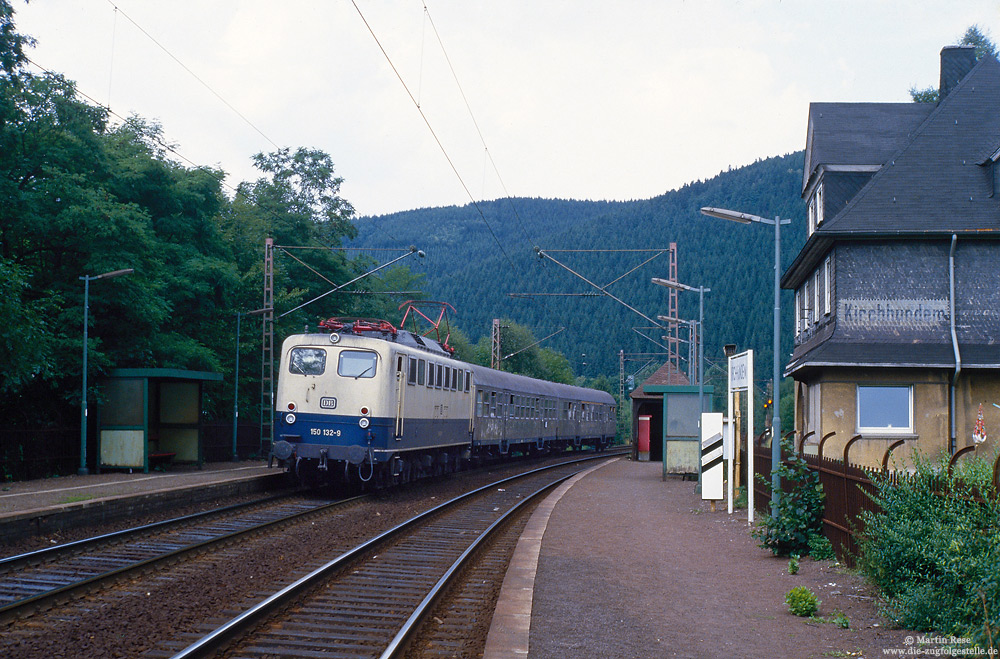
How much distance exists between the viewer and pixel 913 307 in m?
21.5

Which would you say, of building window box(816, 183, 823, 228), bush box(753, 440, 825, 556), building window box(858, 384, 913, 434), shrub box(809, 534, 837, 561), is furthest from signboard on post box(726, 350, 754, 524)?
building window box(816, 183, 823, 228)

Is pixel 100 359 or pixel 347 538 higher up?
pixel 100 359

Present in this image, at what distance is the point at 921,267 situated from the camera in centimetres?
2155

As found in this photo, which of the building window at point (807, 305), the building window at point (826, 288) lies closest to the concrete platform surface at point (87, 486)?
the building window at point (826, 288)

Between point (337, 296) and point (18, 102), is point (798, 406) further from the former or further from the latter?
point (337, 296)

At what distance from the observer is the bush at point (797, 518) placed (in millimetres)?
12102

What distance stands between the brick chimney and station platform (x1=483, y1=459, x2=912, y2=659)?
51.9ft

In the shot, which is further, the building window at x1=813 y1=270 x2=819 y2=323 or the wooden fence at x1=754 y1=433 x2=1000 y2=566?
the building window at x1=813 y1=270 x2=819 y2=323

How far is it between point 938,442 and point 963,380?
1490 mm

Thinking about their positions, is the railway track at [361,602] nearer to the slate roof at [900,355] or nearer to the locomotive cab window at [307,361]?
the locomotive cab window at [307,361]

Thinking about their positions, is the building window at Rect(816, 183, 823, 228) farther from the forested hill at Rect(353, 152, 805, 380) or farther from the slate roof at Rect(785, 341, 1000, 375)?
the forested hill at Rect(353, 152, 805, 380)

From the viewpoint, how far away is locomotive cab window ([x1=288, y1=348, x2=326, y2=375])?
19.6 metres

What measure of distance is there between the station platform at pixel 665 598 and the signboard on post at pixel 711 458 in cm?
150

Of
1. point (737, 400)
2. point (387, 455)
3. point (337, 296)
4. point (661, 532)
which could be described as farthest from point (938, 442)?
point (337, 296)
